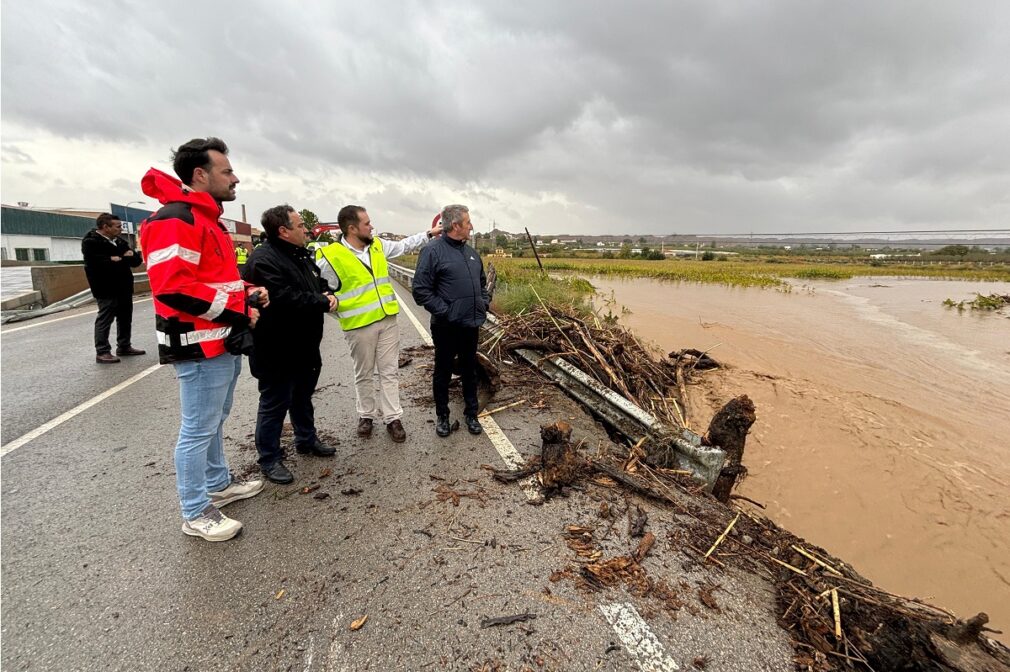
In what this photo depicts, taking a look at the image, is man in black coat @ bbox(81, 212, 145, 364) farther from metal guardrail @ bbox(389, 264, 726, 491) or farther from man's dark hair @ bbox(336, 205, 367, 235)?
metal guardrail @ bbox(389, 264, 726, 491)

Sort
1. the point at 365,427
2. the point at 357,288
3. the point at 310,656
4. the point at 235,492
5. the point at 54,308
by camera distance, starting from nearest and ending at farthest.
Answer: the point at 310,656
the point at 235,492
the point at 357,288
the point at 365,427
the point at 54,308

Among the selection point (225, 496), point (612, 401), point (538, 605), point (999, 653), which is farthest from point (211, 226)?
point (999, 653)

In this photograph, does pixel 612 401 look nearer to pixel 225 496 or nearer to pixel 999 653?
pixel 999 653

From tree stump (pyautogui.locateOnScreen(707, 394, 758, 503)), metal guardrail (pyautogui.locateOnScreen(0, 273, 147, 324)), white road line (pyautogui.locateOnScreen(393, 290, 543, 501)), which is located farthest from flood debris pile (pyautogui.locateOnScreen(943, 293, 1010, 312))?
metal guardrail (pyautogui.locateOnScreen(0, 273, 147, 324))

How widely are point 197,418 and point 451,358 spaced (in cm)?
201

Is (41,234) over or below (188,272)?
over

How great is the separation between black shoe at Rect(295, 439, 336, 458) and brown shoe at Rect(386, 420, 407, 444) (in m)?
0.50

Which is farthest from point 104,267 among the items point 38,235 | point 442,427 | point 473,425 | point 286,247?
point 38,235

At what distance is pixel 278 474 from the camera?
10.2ft

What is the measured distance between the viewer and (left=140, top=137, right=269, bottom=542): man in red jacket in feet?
7.13

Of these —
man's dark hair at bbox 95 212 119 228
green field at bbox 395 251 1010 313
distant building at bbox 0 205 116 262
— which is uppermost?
distant building at bbox 0 205 116 262

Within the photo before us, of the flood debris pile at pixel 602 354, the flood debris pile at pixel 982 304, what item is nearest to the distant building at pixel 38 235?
the flood debris pile at pixel 602 354

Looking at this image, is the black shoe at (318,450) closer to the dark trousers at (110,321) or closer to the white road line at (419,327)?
the white road line at (419,327)

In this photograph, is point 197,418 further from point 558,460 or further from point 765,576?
point 765,576
